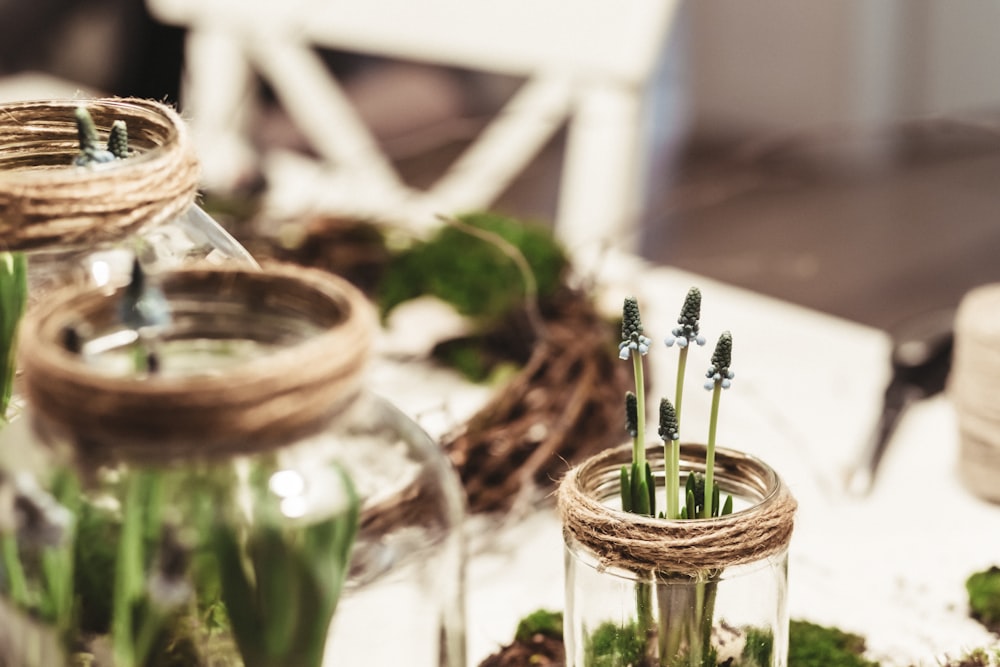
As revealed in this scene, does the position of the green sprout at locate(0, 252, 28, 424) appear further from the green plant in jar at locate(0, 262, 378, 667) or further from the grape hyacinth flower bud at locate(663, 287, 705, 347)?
the grape hyacinth flower bud at locate(663, 287, 705, 347)

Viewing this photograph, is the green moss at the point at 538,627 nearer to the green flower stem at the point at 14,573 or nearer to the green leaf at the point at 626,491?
the green leaf at the point at 626,491

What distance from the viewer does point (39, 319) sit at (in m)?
0.32

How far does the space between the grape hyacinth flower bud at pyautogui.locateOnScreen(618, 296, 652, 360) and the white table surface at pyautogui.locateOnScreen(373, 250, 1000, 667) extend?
233 mm

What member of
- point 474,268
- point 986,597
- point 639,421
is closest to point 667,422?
point 639,421

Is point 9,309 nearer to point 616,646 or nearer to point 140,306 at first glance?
point 140,306

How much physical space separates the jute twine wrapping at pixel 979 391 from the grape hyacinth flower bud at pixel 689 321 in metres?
0.31

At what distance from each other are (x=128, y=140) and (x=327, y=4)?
5.06ft

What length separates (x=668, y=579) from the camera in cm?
41

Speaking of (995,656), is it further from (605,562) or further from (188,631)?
(188,631)

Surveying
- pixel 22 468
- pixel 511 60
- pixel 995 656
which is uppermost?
pixel 511 60

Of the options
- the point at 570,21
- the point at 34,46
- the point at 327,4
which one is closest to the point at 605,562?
the point at 570,21

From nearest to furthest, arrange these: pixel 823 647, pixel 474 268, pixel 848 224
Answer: pixel 823 647
pixel 474 268
pixel 848 224

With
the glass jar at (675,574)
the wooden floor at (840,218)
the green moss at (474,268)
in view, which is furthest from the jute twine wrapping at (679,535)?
the wooden floor at (840,218)

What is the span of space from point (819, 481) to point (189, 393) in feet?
1.73
